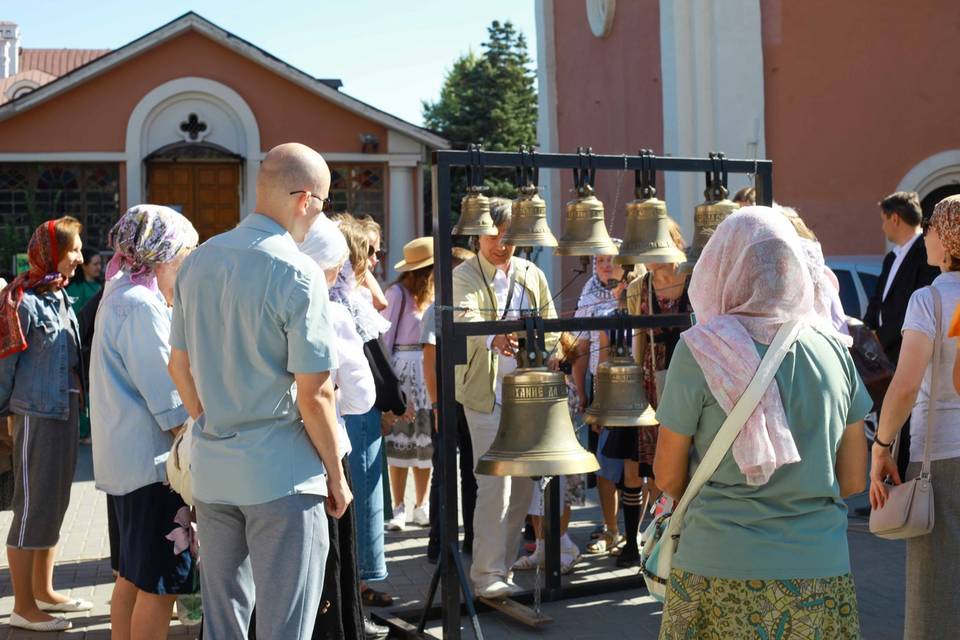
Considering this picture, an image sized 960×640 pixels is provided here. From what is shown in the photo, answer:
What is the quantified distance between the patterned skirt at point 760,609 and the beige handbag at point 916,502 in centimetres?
112

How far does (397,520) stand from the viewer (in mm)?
8211

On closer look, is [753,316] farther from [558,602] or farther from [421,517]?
[421,517]

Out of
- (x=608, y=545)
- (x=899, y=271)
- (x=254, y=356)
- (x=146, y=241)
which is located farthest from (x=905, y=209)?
(x=254, y=356)

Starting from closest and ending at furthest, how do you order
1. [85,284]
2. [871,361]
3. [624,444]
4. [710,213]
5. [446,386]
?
[446,386] → [710,213] → [624,444] → [871,361] → [85,284]

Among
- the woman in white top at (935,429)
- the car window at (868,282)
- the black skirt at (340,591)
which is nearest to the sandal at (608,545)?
the woman in white top at (935,429)

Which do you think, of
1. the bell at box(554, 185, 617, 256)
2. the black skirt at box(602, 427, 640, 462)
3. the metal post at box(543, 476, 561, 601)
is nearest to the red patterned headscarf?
the bell at box(554, 185, 617, 256)

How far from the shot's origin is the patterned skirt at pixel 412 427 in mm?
7973

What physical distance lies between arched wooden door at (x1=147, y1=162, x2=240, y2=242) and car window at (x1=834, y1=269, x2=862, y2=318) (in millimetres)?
10766

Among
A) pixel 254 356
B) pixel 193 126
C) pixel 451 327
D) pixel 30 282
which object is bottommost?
pixel 254 356

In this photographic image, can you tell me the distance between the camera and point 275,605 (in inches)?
147

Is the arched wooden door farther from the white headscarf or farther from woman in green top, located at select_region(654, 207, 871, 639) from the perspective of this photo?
woman in green top, located at select_region(654, 207, 871, 639)

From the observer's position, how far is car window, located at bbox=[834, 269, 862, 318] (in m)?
10.2

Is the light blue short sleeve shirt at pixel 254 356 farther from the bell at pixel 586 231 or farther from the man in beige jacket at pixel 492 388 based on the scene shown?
the man in beige jacket at pixel 492 388

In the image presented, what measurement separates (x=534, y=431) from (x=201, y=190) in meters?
14.9
